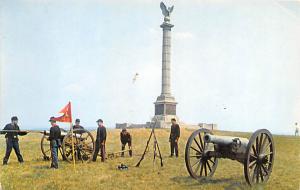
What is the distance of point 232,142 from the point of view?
945 cm

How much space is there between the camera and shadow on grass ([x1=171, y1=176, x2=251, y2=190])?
9416 millimetres

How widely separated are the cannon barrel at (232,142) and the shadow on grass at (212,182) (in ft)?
3.09

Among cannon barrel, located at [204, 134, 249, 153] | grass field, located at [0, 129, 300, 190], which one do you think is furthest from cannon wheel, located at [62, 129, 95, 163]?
cannon barrel, located at [204, 134, 249, 153]

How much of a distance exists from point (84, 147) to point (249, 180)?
6665 millimetres

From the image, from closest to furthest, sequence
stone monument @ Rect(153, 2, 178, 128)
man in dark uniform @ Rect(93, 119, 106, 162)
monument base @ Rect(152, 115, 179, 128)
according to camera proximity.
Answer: man in dark uniform @ Rect(93, 119, 106, 162) < monument base @ Rect(152, 115, 179, 128) < stone monument @ Rect(153, 2, 178, 128)

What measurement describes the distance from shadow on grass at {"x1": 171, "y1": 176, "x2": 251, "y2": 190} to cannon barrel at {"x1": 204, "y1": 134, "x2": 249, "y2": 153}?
0.94 metres

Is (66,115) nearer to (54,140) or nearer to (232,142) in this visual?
(54,140)

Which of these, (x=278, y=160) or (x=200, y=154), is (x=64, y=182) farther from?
(x=278, y=160)

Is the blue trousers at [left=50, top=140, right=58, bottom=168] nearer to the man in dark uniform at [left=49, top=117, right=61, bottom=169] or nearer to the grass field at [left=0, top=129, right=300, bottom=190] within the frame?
the man in dark uniform at [left=49, top=117, right=61, bottom=169]

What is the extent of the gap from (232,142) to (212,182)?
1.29m

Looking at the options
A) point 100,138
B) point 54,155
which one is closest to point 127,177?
point 54,155

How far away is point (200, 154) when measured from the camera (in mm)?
10227

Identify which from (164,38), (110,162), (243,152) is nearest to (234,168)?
(243,152)

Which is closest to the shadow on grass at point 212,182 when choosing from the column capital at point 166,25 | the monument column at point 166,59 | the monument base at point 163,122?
the monument base at point 163,122
